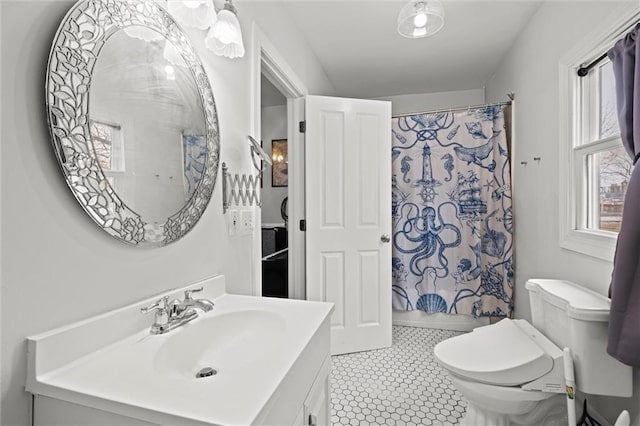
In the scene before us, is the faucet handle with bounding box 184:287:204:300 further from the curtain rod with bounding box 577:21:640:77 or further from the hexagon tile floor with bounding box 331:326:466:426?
the curtain rod with bounding box 577:21:640:77

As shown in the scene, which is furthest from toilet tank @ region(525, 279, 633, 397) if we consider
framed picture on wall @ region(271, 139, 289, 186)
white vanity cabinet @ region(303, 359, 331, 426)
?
framed picture on wall @ region(271, 139, 289, 186)

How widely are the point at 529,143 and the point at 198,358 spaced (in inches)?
97.4

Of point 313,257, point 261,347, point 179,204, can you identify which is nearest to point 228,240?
point 179,204

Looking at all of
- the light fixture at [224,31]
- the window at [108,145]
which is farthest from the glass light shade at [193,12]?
the window at [108,145]

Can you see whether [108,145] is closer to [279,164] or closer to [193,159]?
[193,159]

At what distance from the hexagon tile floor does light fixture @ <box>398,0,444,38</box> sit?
2.08 m

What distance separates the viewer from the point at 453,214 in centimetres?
273

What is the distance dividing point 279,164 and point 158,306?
282cm

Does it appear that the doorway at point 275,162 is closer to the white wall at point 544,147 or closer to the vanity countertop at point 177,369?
the white wall at point 544,147

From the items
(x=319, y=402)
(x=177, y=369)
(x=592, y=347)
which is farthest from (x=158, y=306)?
(x=592, y=347)

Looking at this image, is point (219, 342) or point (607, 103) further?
point (607, 103)

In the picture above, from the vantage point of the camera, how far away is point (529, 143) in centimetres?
228

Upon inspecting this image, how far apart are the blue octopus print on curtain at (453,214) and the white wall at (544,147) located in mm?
134

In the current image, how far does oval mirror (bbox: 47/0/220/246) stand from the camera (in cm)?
73
